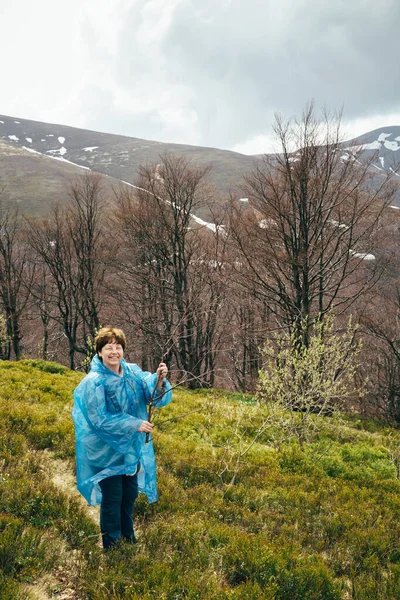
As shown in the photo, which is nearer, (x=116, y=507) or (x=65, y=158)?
(x=116, y=507)

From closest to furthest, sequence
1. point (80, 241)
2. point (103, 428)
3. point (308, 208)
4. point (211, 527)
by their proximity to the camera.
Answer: point (103, 428), point (211, 527), point (308, 208), point (80, 241)

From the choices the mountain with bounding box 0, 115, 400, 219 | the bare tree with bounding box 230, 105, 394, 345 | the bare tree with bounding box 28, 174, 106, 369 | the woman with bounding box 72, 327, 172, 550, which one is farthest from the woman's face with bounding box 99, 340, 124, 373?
the mountain with bounding box 0, 115, 400, 219

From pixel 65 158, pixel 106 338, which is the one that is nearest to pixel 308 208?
pixel 106 338

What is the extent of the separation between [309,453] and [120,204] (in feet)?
50.2

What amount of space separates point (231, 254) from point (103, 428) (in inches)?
544

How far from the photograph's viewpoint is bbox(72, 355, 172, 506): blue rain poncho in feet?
11.7

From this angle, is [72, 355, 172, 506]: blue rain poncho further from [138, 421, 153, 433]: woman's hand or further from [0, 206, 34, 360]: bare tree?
[0, 206, 34, 360]: bare tree

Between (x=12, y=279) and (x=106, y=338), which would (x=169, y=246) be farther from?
(x=106, y=338)

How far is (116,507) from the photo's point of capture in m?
3.74

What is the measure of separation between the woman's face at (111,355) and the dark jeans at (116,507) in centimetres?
114

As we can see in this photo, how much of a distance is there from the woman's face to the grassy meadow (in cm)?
133

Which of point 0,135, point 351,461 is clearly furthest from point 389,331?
point 0,135

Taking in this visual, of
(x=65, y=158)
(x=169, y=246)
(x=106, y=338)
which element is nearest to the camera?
(x=106, y=338)

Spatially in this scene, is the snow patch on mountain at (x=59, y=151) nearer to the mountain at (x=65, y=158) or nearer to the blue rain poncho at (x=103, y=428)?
the mountain at (x=65, y=158)
